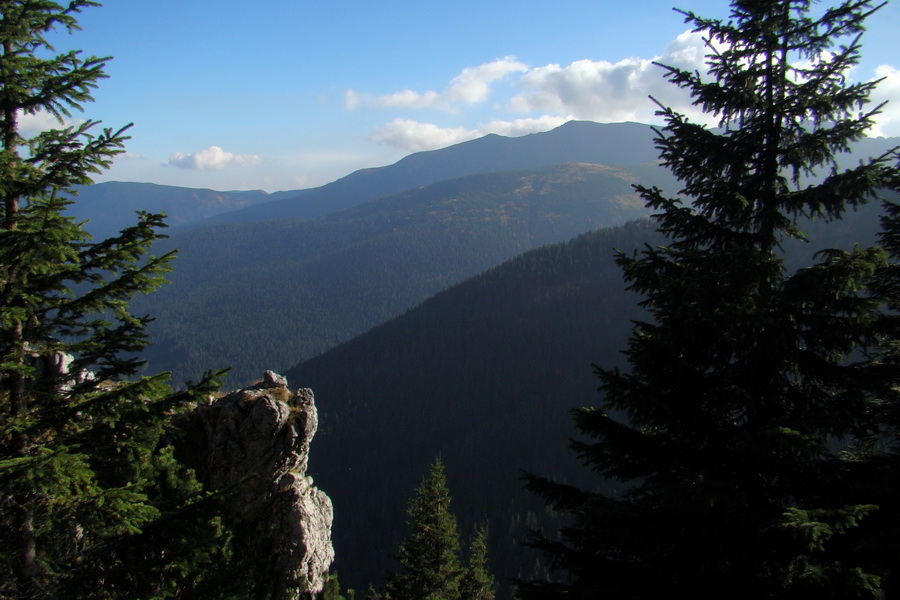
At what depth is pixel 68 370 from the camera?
316 inches

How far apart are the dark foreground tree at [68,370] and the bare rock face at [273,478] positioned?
8.22m

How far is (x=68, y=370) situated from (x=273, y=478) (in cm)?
1054

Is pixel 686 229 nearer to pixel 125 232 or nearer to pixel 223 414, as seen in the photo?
pixel 125 232

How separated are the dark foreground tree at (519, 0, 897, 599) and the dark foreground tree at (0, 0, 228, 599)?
6372mm

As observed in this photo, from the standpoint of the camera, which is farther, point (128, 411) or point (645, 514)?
point (645, 514)

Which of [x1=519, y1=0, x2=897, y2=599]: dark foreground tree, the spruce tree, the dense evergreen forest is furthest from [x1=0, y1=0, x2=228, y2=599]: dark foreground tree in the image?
the spruce tree

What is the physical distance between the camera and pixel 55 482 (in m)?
6.36

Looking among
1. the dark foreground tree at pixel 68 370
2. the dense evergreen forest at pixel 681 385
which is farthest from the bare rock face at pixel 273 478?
the dark foreground tree at pixel 68 370

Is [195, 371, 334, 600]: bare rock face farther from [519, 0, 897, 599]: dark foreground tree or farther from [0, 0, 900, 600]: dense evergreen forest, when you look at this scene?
[519, 0, 897, 599]: dark foreground tree

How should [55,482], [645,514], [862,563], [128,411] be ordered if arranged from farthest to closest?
[645,514], [128,411], [862,563], [55,482]

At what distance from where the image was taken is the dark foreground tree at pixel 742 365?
778 cm

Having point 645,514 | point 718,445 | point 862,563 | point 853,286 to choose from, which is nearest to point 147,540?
point 645,514

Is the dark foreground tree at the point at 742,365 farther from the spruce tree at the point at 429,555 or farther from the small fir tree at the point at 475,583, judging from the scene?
the small fir tree at the point at 475,583

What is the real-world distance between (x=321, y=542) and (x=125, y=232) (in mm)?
13574
